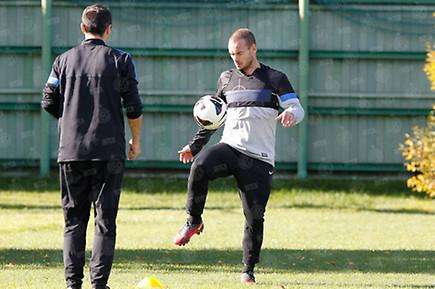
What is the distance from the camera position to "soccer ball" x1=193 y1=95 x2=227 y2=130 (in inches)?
405

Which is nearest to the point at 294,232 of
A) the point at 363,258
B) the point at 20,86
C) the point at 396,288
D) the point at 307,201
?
the point at 363,258

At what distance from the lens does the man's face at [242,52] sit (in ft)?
32.7

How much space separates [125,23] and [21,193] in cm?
344

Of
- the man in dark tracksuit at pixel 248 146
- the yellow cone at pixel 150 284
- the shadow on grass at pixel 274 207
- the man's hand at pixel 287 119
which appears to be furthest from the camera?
the shadow on grass at pixel 274 207

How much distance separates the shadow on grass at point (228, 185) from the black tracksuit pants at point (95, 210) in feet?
44.0

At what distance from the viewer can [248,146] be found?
10.1 m

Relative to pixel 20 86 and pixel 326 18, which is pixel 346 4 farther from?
pixel 20 86

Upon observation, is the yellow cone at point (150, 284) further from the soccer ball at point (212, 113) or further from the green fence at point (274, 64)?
the green fence at point (274, 64)

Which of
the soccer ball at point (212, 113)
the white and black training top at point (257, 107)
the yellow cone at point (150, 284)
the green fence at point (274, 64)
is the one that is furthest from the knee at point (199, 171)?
the green fence at point (274, 64)

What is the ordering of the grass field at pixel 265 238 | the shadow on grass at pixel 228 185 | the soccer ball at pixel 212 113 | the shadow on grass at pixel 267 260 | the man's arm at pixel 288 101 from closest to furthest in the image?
1. the man's arm at pixel 288 101
2. the soccer ball at pixel 212 113
3. the grass field at pixel 265 238
4. the shadow on grass at pixel 267 260
5. the shadow on grass at pixel 228 185

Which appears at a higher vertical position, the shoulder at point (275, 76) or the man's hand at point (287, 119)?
the shoulder at point (275, 76)

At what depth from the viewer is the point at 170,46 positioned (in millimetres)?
23078

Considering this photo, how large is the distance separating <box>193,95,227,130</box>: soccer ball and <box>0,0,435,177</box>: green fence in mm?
12548

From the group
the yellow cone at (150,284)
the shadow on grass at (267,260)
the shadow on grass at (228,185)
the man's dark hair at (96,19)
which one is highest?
the man's dark hair at (96,19)
